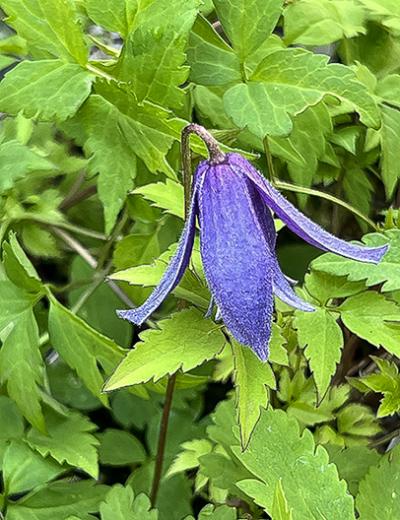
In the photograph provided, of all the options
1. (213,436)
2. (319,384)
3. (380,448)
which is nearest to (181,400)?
(213,436)

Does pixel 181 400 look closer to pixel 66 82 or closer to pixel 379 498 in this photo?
pixel 379 498

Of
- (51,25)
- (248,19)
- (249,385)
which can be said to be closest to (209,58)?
(248,19)

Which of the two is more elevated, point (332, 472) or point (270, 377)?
point (270, 377)

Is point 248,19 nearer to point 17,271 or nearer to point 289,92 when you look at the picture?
point 289,92

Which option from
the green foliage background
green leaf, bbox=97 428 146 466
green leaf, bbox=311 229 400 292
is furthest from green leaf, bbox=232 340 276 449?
green leaf, bbox=97 428 146 466

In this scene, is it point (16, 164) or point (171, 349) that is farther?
point (16, 164)

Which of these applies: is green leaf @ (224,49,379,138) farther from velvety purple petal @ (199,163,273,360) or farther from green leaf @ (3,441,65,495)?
→ green leaf @ (3,441,65,495)
